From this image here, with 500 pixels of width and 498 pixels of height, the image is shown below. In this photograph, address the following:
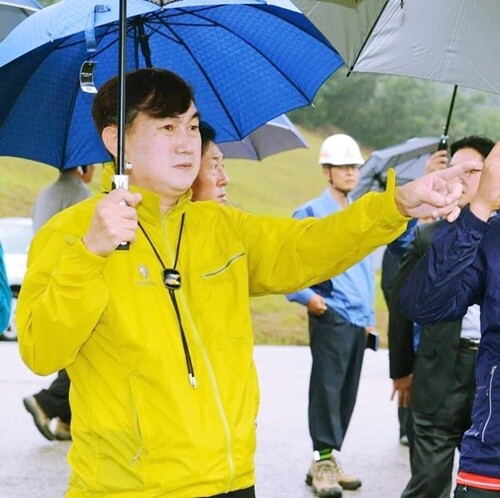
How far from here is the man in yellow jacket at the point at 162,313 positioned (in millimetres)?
3322

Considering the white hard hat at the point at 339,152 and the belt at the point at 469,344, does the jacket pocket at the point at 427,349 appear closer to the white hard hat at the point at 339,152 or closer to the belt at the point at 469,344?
the belt at the point at 469,344

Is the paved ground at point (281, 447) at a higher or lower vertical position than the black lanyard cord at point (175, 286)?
lower

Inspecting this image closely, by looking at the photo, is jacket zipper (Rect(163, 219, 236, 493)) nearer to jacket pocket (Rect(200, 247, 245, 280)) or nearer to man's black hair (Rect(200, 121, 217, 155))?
jacket pocket (Rect(200, 247, 245, 280))

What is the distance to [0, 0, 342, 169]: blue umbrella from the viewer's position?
15.0 ft

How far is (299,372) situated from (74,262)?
977 centimetres

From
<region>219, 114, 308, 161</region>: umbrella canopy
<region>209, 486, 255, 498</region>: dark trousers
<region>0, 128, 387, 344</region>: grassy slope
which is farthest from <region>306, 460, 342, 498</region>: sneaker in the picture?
<region>0, 128, 387, 344</region>: grassy slope

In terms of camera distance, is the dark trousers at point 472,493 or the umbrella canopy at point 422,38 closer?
the dark trousers at point 472,493

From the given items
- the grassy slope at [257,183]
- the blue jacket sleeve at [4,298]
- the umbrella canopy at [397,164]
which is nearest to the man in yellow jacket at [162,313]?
the blue jacket sleeve at [4,298]

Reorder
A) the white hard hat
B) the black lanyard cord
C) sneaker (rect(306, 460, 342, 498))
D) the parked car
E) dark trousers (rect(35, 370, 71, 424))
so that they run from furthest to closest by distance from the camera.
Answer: the parked car → dark trousers (rect(35, 370, 71, 424)) → the white hard hat → sneaker (rect(306, 460, 342, 498)) → the black lanyard cord

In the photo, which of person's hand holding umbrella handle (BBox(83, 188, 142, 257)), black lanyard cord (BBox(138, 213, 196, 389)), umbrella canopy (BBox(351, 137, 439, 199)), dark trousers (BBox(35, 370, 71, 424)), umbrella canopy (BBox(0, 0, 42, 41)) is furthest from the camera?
umbrella canopy (BBox(351, 137, 439, 199))

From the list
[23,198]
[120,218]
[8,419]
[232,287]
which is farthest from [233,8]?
[23,198]

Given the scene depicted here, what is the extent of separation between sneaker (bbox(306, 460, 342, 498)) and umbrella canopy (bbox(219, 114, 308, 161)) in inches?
75.6

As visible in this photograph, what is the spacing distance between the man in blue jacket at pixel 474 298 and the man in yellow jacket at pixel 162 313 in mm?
213

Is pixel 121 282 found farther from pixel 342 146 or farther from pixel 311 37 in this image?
pixel 342 146
